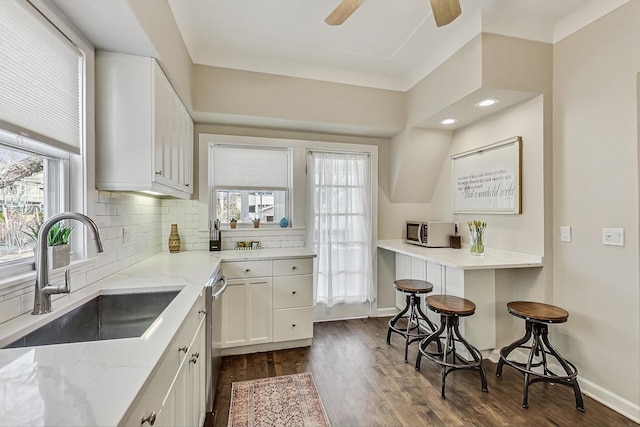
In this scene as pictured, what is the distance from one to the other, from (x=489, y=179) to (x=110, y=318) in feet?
10.4

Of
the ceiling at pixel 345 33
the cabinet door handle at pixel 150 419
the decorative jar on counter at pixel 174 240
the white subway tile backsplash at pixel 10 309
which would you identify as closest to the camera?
the cabinet door handle at pixel 150 419

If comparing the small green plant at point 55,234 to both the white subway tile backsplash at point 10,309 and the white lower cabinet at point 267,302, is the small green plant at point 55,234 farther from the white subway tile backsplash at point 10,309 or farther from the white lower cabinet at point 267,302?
the white lower cabinet at point 267,302

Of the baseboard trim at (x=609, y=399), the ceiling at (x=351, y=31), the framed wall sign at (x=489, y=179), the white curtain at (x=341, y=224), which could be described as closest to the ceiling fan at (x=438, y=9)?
the ceiling at (x=351, y=31)

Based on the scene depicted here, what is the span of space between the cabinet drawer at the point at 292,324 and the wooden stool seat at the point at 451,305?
114 centimetres

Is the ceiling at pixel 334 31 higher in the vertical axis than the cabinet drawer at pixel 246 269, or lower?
higher

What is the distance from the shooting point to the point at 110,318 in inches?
61.9

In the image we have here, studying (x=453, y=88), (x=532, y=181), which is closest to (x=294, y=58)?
(x=453, y=88)

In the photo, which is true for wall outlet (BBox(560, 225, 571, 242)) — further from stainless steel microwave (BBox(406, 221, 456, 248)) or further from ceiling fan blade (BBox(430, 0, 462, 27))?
ceiling fan blade (BBox(430, 0, 462, 27))

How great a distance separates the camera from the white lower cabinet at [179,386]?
799 millimetres

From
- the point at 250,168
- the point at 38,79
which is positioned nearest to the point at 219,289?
the point at 38,79

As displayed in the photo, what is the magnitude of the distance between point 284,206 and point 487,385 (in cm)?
249

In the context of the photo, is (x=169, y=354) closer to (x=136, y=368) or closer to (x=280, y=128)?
(x=136, y=368)

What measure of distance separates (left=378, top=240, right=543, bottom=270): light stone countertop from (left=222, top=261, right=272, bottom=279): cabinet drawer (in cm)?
141

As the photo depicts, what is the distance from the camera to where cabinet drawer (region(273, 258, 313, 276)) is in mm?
2795
